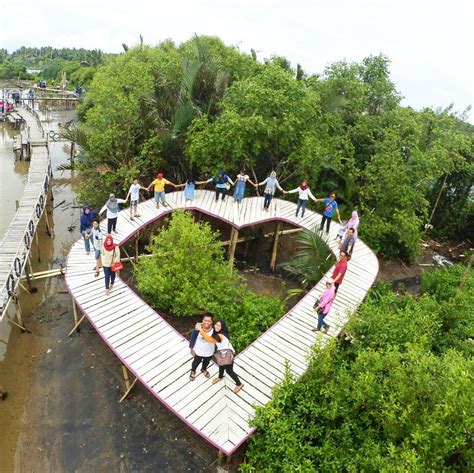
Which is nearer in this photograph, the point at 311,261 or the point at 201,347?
the point at 201,347

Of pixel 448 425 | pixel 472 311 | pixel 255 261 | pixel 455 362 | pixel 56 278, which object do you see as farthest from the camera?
pixel 255 261

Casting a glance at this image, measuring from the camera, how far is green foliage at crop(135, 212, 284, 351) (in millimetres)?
11469

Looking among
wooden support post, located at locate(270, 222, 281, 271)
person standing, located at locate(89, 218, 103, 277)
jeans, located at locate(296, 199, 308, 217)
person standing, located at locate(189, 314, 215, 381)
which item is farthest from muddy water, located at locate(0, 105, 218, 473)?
jeans, located at locate(296, 199, 308, 217)

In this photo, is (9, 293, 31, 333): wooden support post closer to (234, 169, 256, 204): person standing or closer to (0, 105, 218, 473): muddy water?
(0, 105, 218, 473): muddy water

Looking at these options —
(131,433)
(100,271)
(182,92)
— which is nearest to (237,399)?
(131,433)

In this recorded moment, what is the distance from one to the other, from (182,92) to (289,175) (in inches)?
232

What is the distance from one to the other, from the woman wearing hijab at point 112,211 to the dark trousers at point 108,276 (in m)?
2.43

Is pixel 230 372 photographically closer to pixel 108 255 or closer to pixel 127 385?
pixel 127 385

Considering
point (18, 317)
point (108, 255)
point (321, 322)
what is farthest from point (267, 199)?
point (18, 317)

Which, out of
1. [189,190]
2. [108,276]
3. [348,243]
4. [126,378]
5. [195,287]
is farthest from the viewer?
[189,190]

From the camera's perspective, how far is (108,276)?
1102cm

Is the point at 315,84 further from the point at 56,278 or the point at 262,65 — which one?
the point at 56,278

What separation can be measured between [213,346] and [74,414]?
418 centimetres

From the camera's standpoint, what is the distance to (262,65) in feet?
61.8
